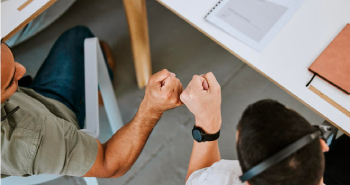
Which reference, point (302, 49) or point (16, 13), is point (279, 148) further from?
point (16, 13)

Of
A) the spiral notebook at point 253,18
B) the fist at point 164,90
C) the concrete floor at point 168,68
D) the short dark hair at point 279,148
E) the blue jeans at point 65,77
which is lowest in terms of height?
the concrete floor at point 168,68

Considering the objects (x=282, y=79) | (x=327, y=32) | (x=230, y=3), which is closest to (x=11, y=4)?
(x=230, y=3)

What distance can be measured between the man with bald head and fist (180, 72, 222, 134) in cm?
8

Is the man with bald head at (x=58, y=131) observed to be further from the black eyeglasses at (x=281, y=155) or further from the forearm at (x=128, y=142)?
the black eyeglasses at (x=281, y=155)

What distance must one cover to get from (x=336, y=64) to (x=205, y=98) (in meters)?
0.40

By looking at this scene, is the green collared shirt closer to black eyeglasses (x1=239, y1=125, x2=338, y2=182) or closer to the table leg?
black eyeglasses (x1=239, y1=125, x2=338, y2=182)

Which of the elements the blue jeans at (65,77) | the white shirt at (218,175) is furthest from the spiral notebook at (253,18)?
the blue jeans at (65,77)

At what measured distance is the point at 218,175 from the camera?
0.71 m

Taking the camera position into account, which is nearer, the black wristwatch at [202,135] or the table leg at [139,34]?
the black wristwatch at [202,135]

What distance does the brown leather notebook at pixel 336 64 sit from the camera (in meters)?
0.77

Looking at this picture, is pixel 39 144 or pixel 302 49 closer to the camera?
pixel 39 144

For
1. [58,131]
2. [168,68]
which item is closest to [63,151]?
[58,131]

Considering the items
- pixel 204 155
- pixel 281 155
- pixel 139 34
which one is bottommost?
pixel 204 155

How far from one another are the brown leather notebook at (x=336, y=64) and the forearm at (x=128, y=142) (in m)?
0.50
